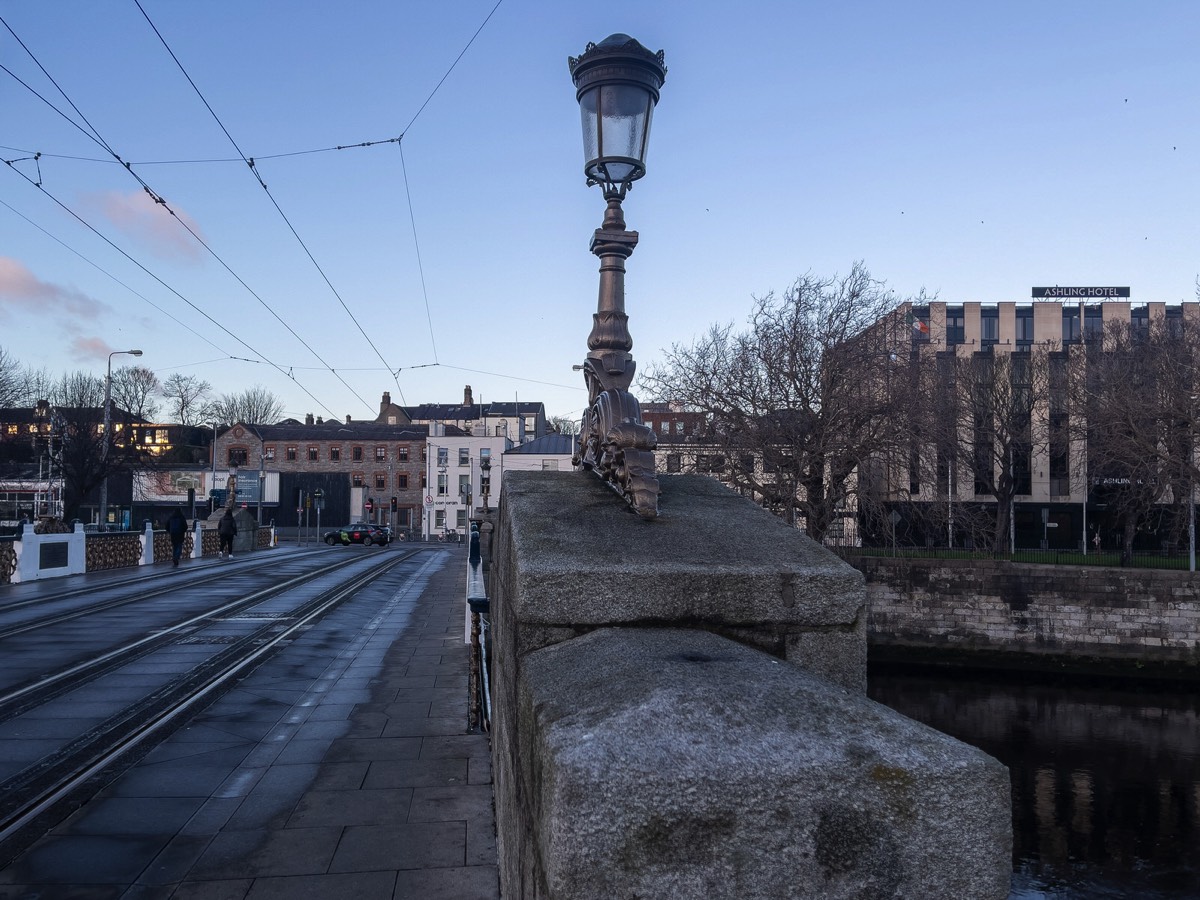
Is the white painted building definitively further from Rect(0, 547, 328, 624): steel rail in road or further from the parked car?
Rect(0, 547, 328, 624): steel rail in road

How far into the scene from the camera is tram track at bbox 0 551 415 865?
579 cm

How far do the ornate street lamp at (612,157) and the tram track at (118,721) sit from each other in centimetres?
394

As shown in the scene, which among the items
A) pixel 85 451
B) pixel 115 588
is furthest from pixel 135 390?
pixel 115 588

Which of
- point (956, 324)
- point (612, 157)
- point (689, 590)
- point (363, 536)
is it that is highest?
point (956, 324)

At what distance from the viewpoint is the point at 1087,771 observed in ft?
Result: 53.5

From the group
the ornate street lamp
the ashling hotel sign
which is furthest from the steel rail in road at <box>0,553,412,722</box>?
the ashling hotel sign

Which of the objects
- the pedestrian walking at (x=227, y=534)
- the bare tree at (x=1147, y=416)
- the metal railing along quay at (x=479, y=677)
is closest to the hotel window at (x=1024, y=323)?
the bare tree at (x=1147, y=416)

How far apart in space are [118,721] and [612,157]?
6.45m

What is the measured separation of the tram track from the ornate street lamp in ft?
12.9

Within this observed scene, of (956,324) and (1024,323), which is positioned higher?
(1024,323)

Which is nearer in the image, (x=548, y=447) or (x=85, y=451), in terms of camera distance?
(x=85, y=451)

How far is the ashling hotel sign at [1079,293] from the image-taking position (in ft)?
202

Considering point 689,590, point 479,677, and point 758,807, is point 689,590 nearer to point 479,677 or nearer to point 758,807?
point 758,807

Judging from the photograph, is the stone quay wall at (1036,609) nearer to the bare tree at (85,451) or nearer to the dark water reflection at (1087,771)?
the dark water reflection at (1087,771)
